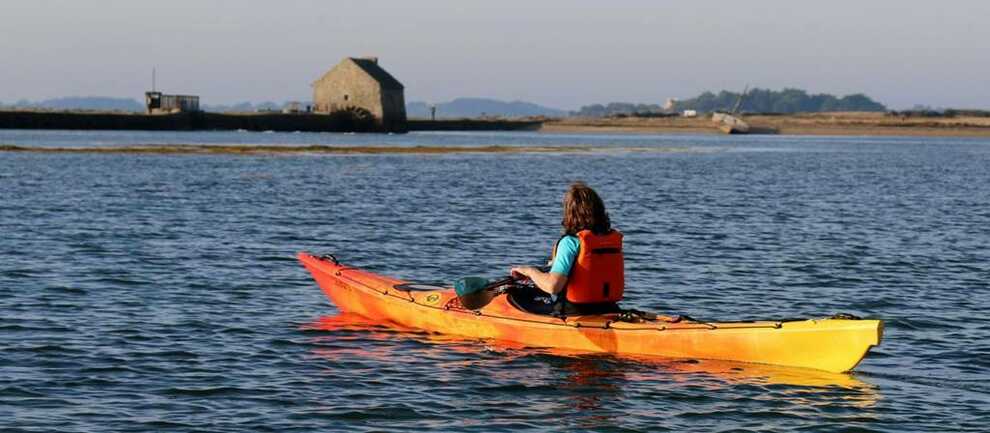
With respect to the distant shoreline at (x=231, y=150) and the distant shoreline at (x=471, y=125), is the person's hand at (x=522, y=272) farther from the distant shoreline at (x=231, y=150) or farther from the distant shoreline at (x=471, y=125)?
the distant shoreline at (x=471, y=125)

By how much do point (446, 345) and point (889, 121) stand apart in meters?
192

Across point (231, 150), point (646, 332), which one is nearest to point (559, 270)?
point (646, 332)

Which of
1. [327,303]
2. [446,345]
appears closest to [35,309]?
[327,303]

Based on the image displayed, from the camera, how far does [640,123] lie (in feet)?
639

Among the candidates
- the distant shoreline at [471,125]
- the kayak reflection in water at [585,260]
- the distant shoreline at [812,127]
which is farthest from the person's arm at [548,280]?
the distant shoreline at [812,127]

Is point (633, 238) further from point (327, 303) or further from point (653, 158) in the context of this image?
point (653, 158)

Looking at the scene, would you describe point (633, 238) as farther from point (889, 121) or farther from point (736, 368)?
point (889, 121)

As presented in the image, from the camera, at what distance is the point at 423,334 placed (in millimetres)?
15273

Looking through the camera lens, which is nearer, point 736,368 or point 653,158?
point 736,368

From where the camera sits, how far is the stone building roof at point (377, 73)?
417 feet

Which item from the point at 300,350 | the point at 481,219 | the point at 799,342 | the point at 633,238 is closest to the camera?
the point at 799,342

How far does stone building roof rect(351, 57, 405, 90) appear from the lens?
417 feet

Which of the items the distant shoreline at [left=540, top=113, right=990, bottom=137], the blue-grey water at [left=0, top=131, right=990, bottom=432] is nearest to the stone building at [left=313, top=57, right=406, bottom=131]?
the distant shoreline at [left=540, top=113, right=990, bottom=137]

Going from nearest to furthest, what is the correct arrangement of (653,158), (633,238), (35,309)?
(35,309) → (633,238) → (653,158)
